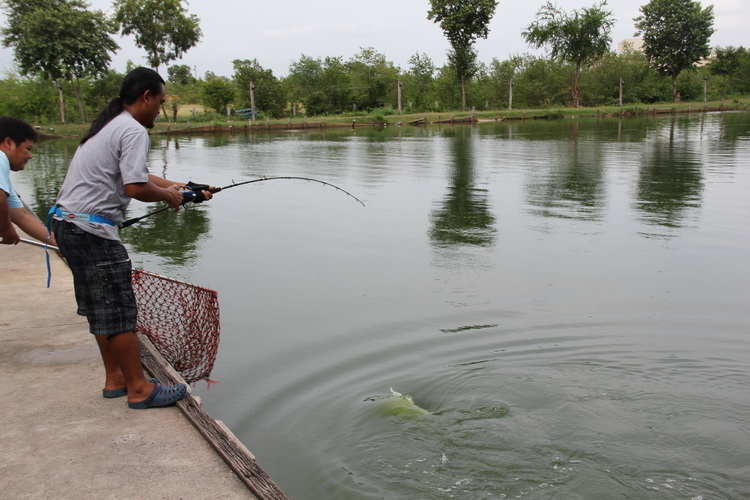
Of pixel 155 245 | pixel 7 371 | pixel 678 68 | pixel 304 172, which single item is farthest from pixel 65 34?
pixel 678 68

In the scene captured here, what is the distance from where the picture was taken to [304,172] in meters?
17.5

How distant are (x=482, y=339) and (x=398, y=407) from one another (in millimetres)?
1465

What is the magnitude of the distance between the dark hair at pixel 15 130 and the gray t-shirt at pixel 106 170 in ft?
3.66

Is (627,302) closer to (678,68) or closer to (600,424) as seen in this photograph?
(600,424)

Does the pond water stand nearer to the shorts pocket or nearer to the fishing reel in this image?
the shorts pocket

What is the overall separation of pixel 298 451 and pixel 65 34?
44.6 meters

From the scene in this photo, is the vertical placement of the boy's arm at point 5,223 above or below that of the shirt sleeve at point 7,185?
below

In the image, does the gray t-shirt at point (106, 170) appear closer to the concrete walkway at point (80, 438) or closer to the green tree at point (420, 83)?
the concrete walkway at point (80, 438)

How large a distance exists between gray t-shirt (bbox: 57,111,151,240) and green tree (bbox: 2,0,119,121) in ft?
140

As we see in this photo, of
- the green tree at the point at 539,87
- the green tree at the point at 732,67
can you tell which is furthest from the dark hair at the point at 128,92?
the green tree at the point at 732,67

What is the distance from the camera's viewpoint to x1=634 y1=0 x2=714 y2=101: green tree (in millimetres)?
60438

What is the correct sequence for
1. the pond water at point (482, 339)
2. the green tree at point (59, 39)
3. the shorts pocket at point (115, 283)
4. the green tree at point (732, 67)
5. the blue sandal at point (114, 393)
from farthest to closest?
the green tree at point (732, 67), the green tree at point (59, 39), the pond water at point (482, 339), the blue sandal at point (114, 393), the shorts pocket at point (115, 283)

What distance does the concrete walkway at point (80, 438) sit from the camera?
2748 mm

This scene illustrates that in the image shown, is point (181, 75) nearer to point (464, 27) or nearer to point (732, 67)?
point (464, 27)
